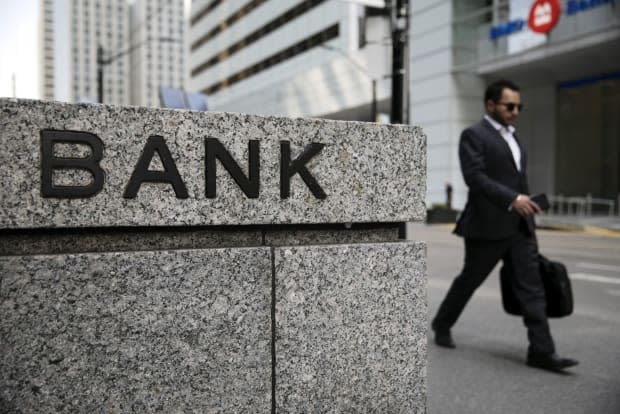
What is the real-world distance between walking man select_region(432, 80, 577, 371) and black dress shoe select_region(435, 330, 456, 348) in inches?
18.3

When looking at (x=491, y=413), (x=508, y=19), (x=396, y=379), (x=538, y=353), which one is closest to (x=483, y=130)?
(x=538, y=353)

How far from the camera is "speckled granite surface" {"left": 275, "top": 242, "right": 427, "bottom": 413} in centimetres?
228

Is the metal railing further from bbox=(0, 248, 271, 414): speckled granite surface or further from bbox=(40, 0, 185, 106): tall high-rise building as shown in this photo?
bbox=(40, 0, 185, 106): tall high-rise building

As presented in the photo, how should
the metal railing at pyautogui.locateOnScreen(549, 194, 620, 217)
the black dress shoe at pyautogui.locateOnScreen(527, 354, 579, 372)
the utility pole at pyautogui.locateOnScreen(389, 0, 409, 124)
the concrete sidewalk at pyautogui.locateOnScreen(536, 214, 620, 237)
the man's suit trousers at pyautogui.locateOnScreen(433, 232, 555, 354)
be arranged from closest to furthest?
the black dress shoe at pyautogui.locateOnScreen(527, 354, 579, 372)
the man's suit trousers at pyautogui.locateOnScreen(433, 232, 555, 354)
the utility pole at pyautogui.locateOnScreen(389, 0, 409, 124)
the concrete sidewalk at pyautogui.locateOnScreen(536, 214, 620, 237)
the metal railing at pyautogui.locateOnScreen(549, 194, 620, 217)

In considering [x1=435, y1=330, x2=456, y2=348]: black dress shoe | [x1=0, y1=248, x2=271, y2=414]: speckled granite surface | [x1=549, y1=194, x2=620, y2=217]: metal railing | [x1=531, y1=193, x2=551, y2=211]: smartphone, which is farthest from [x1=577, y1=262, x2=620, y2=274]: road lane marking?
[x1=549, y1=194, x2=620, y2=217]: metal railing

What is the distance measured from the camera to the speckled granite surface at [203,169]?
74.2 inches

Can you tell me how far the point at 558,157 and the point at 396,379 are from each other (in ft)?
85.1

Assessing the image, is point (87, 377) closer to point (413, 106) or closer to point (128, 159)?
point (128, 159)

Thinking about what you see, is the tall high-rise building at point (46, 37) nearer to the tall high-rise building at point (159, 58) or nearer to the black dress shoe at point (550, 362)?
the tall high-rise building at point (159, 58)

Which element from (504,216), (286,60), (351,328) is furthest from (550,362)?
(286,60)

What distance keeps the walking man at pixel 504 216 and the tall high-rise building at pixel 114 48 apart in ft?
478

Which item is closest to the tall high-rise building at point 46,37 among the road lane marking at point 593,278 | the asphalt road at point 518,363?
the road lane marking at point 593,278

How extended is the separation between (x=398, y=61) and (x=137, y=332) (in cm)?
761

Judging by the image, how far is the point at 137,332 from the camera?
2.06 metres
